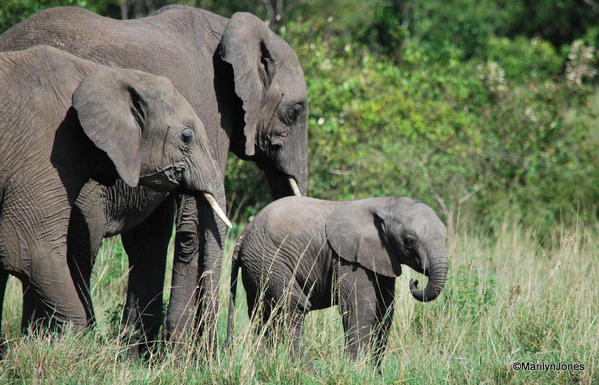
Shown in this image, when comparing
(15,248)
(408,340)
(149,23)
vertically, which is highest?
(149,23)

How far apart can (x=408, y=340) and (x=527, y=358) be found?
0.83 metres

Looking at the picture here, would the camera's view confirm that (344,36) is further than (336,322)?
Yes

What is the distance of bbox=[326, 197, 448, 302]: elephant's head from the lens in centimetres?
534

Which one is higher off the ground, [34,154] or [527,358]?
[34,154]

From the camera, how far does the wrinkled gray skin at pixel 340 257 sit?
5.47 metres

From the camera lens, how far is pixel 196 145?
510 centimetres

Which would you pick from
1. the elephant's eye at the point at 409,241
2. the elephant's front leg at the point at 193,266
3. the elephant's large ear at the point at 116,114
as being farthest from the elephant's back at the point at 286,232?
the elephant's large ear at the point at 116,114

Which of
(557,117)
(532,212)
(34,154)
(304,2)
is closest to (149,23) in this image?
(34,154)

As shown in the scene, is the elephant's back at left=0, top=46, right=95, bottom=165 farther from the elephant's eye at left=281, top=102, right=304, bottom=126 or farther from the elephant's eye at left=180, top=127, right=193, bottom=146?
the elephant's eye at left=281, top=102, right=304, bottom=126

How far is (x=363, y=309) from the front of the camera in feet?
18.1

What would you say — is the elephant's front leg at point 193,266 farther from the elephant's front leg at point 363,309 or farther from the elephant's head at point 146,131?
the elephant's front leg at point 363,309

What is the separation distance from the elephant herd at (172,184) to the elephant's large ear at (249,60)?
11 millimetres

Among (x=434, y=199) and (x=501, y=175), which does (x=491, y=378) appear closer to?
(x=434, y=199)

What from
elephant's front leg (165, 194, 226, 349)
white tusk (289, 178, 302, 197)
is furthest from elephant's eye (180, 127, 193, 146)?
white tusk (289, 178, 302, 197)
